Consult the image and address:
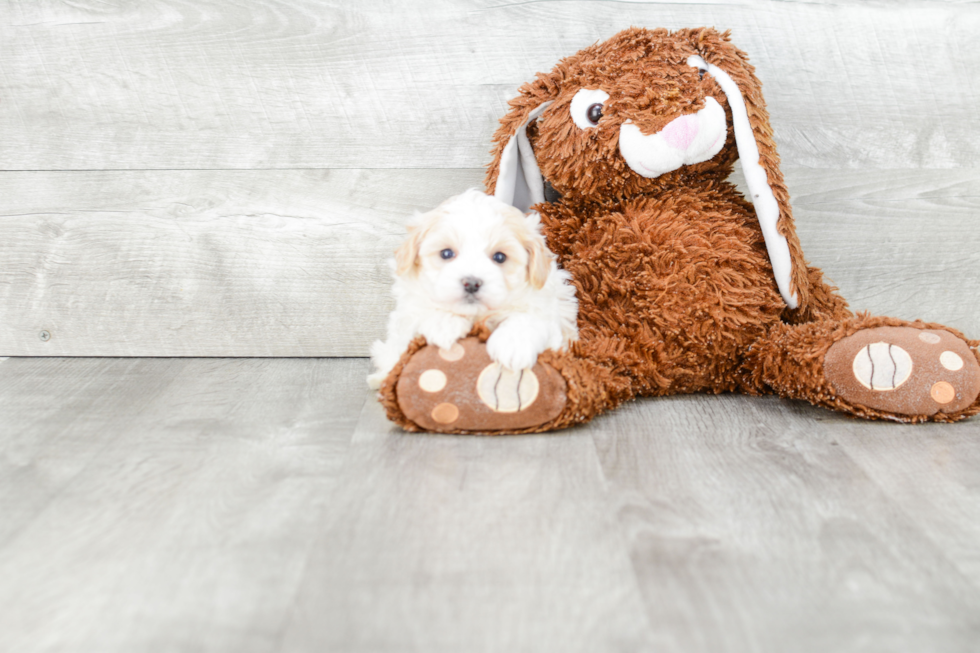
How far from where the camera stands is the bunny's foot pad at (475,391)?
3.30ft

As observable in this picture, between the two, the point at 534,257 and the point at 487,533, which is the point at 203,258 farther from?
the point at 487,533

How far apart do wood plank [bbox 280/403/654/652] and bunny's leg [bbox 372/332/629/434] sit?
0.15ft

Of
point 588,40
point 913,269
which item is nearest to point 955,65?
point 913,269

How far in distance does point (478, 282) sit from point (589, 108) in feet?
1.17

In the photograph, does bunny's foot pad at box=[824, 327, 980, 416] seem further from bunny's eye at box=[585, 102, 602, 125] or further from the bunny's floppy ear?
bunny's eye at box=[585, 102, 602, 125]

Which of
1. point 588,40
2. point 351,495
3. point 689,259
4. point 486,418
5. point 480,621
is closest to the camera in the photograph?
point 480,621

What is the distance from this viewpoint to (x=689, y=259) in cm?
116

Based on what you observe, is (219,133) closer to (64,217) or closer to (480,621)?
(64,217)

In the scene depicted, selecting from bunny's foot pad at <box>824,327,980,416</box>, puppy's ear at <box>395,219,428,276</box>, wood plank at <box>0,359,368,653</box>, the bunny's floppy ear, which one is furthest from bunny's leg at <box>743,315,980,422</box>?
wood plank at <box>0,359,368,653</box>

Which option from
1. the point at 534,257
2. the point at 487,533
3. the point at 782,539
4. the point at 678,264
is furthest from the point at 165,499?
the point at 678,264

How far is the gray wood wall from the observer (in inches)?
55.1

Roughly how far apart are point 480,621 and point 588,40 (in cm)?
111

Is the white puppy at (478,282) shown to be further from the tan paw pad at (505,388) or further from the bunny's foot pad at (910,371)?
the bunny's foot pad at (910,371)

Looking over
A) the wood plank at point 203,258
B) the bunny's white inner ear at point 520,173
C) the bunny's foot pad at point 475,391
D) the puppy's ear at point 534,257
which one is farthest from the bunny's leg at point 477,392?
the wood plank at point 203,258
